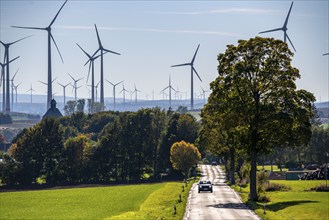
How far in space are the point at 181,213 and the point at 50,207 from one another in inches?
1007

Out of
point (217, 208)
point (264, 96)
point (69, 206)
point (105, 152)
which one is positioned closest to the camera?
point (217, 208)

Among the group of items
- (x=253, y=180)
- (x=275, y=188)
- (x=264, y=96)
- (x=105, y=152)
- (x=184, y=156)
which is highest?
(x=264, y=96)

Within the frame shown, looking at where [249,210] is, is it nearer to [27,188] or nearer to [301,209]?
[301,209]

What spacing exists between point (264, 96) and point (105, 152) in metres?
92.8

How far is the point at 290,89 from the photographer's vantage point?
69.1 m

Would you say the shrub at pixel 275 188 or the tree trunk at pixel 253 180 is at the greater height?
the tree trunk at pixel 253 180

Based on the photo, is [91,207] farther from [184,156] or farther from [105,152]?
[105,152]

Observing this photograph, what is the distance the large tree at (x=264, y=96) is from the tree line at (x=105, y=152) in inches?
3413

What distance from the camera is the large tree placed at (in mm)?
68875

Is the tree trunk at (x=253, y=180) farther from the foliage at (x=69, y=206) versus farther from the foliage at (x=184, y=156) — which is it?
the foliage at (x=184, y=156)

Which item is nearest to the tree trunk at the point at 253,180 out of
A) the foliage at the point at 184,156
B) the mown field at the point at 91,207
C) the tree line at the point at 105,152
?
the mown field at the point at 91,207

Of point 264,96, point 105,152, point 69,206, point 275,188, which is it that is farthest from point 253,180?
point 105,152

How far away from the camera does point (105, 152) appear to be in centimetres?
15875

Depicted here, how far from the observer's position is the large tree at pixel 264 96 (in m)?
68.9
